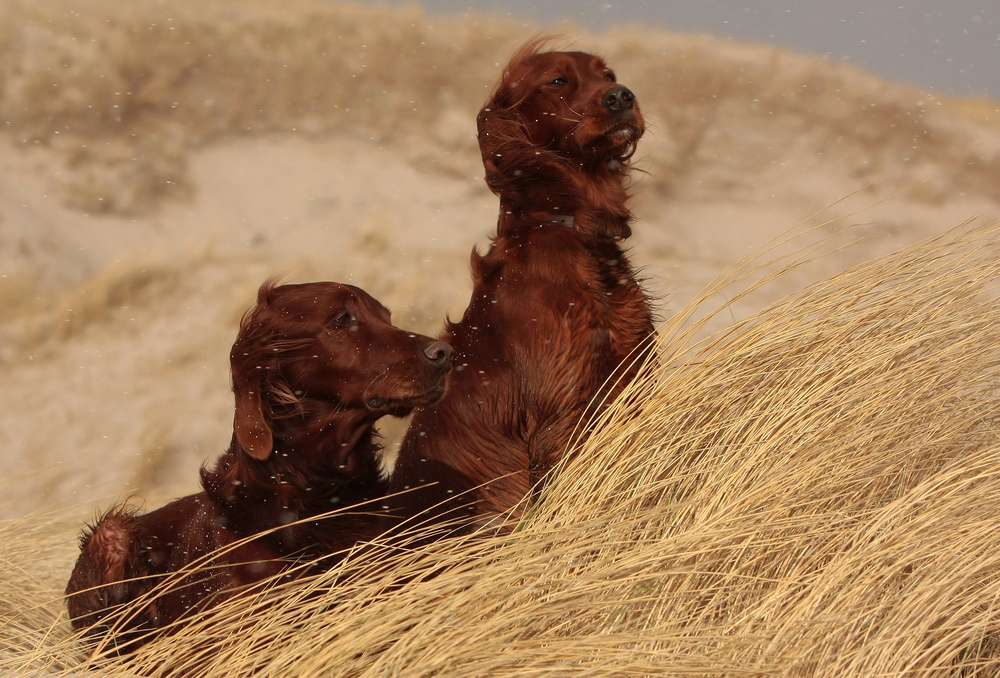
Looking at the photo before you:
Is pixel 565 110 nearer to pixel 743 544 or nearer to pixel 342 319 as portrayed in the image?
pixel 342 319

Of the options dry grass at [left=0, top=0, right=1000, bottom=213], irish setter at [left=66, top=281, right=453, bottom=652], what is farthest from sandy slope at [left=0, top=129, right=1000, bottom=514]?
irish setter at [left=66, top=281, right=453, bottom=652]

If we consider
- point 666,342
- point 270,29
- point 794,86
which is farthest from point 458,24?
point 666,342

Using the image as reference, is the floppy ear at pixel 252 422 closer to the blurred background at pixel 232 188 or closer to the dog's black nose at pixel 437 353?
the dog's black nose at pixel 437 353

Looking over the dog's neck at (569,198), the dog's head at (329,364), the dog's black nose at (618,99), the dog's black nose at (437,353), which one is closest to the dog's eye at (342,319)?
the dog's head at (329,364)

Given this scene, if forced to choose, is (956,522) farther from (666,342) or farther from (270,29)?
(270,29)

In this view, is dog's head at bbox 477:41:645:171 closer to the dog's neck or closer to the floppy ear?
the dog's neck

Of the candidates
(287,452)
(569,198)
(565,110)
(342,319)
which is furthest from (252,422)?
(565,110)

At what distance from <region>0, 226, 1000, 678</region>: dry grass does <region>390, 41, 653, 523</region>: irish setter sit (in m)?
0.16

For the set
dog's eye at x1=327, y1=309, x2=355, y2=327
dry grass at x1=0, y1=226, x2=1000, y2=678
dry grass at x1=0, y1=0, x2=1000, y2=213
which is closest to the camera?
dry grass at x1=0, y1=226, x2=1000, y2=678

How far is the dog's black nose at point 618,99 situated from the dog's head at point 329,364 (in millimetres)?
1006

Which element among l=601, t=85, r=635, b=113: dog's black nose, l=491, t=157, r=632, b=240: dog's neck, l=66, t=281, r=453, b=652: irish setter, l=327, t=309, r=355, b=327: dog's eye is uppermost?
l=601, t=85, r=635, b=113: dog's black nose

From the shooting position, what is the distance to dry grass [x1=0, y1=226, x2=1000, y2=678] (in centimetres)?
234

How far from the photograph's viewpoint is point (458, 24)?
12.7 m

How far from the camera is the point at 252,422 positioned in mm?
2570
